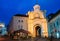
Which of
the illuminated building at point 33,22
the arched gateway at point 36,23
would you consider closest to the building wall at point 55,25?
the illuminated building at point 33,22

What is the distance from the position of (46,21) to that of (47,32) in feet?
13.6

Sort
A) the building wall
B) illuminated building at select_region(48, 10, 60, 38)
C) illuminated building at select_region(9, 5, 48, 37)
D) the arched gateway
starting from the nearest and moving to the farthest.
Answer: illuminated building at select_region(48, 10, 60, 38) < the building wall < the arched gateway < illuminated building at select_region(9, 5, 48, 37)

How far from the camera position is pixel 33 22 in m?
65.8

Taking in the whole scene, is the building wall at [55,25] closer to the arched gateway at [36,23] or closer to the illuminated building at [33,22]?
the illuminated building at [33,22]

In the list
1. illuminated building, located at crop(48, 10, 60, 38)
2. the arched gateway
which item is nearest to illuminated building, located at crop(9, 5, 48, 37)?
the arched gateway

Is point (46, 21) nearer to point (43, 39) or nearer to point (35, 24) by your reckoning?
point (35, 24)

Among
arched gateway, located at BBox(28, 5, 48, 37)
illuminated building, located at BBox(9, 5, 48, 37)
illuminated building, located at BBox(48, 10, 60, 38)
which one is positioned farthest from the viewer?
illuminated building, located at BBox(9, 5, 48, 37)

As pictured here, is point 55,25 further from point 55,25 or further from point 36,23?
point 36,23

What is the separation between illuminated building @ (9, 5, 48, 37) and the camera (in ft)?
216

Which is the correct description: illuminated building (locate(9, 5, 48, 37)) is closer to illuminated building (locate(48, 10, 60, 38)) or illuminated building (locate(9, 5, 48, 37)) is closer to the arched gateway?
the arched gateway

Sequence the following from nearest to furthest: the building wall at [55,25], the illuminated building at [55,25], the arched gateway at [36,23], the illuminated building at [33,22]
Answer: the illuminated building at [55,25]
the building wall at [55,25]
the arched gateway at [36,23]
the illuminated building at [33,22]

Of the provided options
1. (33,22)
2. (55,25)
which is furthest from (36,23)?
(55,25)

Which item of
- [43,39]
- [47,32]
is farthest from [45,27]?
[43,39]

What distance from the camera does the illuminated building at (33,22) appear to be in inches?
2591
